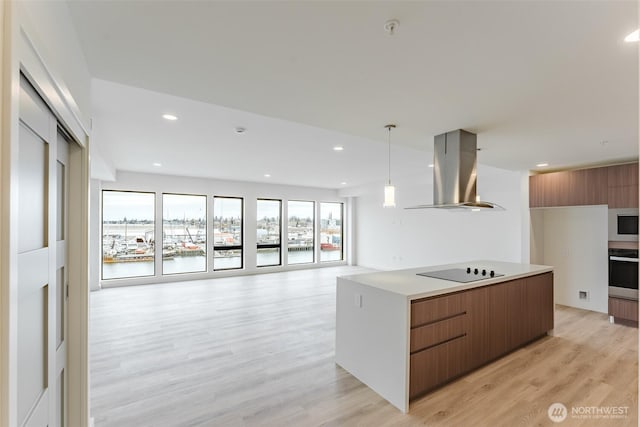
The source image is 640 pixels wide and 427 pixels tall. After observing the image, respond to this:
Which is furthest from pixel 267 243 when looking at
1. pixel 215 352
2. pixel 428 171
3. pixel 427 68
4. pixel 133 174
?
pixel 427 68

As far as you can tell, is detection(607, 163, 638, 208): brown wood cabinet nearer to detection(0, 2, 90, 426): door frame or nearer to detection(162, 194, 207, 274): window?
detection(0, 2, 90, 426): door frame

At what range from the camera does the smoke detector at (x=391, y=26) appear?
55.3 inches

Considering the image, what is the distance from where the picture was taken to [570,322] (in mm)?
4379

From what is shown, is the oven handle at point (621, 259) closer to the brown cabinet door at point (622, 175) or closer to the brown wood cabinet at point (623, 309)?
the brown wood cabinet at point (623, 309)

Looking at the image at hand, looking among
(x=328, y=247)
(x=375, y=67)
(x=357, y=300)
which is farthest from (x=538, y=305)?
(x=328, y=247)

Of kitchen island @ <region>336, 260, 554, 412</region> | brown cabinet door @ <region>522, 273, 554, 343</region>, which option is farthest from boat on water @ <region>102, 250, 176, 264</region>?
brown cabinet door @ <region>522, 273, 554, 343</region>

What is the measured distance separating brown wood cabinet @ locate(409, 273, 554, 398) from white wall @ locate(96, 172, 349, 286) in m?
6.34

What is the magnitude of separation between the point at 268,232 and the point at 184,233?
2263mm

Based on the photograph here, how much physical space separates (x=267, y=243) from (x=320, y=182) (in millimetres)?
2363

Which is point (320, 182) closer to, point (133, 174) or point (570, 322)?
point (133, 174)

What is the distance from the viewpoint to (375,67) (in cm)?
184

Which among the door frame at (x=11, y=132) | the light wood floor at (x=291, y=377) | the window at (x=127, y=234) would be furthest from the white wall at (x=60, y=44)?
the window at (x=127, y=234)

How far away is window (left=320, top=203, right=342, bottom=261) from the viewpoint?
9766mm

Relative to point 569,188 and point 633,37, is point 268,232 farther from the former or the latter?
point 633,37
